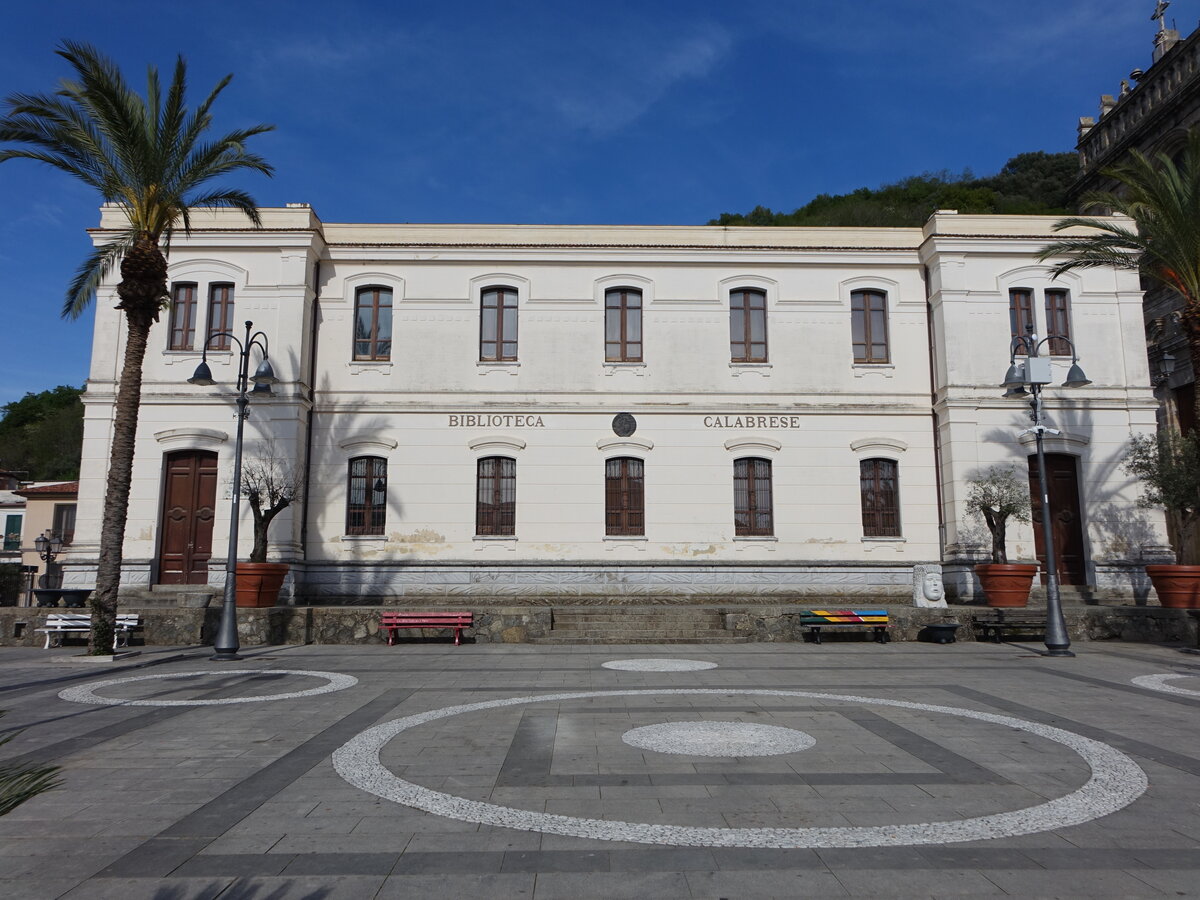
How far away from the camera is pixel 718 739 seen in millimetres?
7195

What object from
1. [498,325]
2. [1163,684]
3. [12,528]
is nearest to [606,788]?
[1163,684]

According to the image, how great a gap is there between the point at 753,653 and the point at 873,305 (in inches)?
455

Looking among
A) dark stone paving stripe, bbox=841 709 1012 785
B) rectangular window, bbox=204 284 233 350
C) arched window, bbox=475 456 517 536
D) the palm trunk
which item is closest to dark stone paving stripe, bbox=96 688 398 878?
dark stone paving stripe, bbox=841 709 1012 785

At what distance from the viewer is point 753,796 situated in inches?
216

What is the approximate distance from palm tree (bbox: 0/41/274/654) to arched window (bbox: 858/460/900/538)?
1604 centimetres

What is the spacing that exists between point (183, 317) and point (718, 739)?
62.0 ft

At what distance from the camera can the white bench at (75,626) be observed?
14.7 metres

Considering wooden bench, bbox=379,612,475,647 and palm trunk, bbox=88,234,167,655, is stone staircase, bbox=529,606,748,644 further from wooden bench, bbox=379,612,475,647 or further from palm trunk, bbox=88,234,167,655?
palm trunk, bbox=88,234,167,655

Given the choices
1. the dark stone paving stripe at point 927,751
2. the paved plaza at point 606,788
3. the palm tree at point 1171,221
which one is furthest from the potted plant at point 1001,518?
the dark stone paving stripe at point 927,751

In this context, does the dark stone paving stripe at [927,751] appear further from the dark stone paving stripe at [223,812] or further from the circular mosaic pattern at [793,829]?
the dark stone paving stripe at [223,812]

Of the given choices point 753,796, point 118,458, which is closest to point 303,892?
point 753,796

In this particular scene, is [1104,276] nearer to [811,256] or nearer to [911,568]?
[811,256]

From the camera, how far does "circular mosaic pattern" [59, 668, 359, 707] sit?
917 centimetres

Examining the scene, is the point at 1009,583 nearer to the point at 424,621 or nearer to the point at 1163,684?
the point at 1163,684
